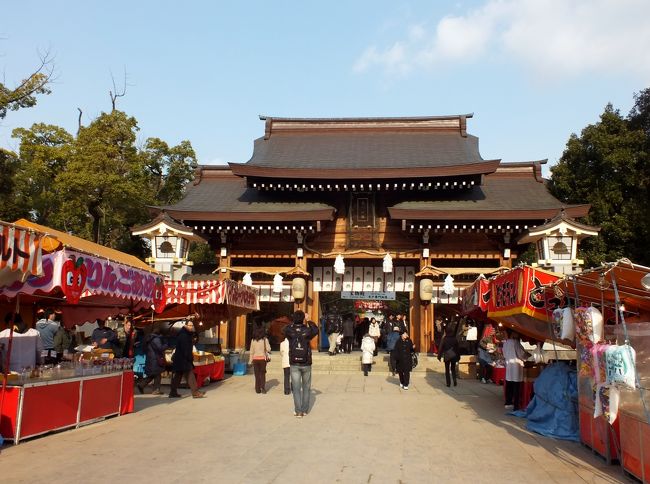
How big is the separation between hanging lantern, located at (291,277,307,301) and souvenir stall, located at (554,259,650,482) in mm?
13521

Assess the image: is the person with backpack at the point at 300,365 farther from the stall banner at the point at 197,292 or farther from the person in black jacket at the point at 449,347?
the person in black jacket at the point at 449,347

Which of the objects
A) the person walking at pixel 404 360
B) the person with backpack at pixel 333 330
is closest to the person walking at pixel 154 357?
the person walking at pixel 404 360

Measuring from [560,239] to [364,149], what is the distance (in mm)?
9719

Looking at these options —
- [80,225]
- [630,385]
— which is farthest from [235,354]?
[80,225]

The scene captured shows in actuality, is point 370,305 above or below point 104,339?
above

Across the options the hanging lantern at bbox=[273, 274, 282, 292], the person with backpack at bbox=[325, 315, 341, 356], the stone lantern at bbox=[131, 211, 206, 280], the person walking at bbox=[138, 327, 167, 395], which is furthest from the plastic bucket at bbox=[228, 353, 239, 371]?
the stone lantern at bbox=[131, 211, 206, 280]

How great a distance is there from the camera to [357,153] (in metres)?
24.7

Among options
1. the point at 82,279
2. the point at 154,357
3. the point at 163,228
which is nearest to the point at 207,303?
the point at 154,357

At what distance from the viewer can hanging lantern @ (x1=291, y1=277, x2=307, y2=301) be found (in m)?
20.2

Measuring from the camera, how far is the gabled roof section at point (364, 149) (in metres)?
20.7

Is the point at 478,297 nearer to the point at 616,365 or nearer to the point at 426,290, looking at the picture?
the point at 616,365

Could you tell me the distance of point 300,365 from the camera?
9391 mm

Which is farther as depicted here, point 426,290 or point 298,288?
point 298,288

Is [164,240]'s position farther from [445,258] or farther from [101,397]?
[101,397]
